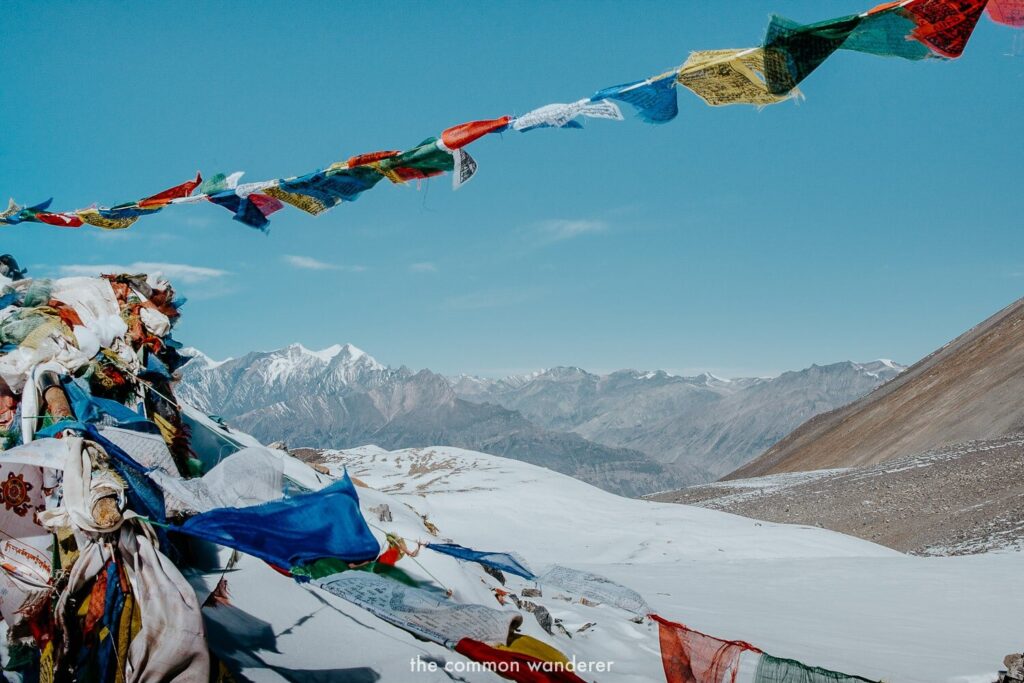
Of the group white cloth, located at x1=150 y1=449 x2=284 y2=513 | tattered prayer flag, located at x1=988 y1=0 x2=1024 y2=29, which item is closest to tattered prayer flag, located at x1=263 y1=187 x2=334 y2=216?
white cloth, located at x1=150 y1=449 x2=284 y2=513

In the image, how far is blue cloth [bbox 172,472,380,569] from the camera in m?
4.57

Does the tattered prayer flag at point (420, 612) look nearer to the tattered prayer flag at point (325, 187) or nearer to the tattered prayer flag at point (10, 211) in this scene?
the tattered prayer flag at point (325, 187)

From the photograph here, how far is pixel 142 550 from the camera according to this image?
15.8ft

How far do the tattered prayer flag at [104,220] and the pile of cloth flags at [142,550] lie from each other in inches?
135

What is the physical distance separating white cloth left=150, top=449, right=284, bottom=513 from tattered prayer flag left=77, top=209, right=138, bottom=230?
17.6ft

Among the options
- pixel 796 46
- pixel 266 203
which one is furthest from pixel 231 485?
pixel 796 46

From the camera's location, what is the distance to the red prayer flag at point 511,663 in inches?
190

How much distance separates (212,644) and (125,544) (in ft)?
3.20

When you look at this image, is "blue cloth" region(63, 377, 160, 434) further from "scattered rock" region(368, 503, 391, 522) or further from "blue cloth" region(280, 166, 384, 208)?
"scattered rock" region(368, 503, 391, 522)

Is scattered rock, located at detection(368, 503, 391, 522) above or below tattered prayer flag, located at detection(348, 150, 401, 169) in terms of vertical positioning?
below

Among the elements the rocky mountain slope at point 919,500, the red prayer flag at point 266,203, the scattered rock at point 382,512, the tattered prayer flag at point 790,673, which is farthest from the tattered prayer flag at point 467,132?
the rocky mountain slope at point 919,500

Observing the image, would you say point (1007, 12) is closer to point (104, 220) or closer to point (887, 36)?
point (887, 36)

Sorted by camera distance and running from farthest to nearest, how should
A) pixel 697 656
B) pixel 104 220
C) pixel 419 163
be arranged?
pixel 104 220
pixel 419 163
pixel 697 656

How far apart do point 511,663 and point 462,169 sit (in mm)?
4053
